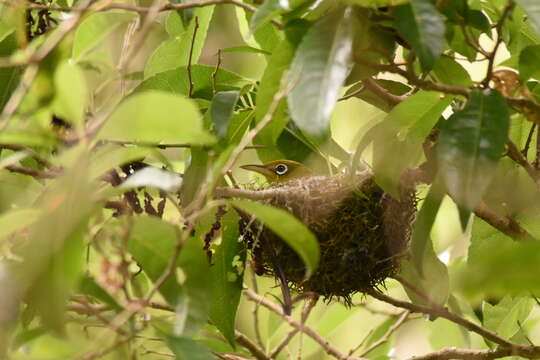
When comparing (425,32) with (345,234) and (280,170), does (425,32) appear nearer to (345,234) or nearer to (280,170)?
(345,234)

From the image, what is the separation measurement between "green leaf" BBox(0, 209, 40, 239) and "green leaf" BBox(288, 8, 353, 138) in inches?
19.5

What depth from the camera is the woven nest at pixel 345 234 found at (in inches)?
114

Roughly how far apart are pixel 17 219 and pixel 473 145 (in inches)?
34.4

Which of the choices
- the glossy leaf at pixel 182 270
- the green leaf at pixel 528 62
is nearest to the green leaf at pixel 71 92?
the glossy leaf at pixel 182 270

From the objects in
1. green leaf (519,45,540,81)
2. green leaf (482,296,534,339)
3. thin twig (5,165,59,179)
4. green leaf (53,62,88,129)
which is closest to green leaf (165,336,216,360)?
green leaf (53,62,88,129)

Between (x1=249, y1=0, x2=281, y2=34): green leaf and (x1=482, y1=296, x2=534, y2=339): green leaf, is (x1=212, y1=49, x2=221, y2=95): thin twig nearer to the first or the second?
(x1=249, y1=0, x2=281, y2=34): green leaf

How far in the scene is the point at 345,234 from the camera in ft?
9.54

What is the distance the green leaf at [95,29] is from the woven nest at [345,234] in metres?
0.84

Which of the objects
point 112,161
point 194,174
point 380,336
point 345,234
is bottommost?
point 380,336

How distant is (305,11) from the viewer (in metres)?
1.95

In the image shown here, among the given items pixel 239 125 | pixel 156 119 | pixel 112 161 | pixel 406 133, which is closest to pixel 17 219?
pixel 112 161

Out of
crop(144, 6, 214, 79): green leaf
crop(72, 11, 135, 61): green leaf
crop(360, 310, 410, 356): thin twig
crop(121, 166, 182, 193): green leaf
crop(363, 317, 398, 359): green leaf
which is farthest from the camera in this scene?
crop(363, 317, 398, 359): green leaf

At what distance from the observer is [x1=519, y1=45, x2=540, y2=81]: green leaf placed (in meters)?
2.04

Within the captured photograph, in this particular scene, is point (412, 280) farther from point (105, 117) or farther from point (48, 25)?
point (105, 117)
